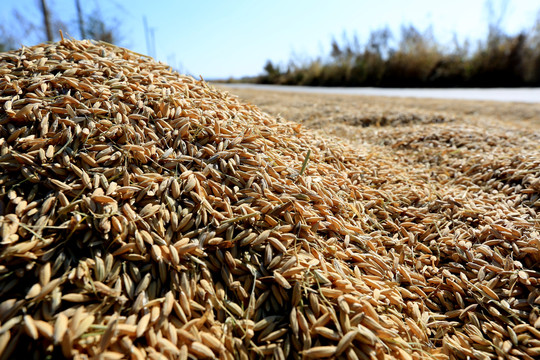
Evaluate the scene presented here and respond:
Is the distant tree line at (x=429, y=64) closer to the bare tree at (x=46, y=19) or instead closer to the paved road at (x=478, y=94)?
the paved road at (x=478, y=94)

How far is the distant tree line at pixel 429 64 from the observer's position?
10.9 metres

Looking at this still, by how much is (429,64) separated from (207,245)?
13349 mm

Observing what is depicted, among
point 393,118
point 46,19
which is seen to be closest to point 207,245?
point 393,118

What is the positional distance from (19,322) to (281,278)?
78 centimetres

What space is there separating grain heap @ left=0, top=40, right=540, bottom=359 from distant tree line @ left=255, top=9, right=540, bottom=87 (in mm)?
11383

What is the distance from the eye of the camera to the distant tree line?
10.9m

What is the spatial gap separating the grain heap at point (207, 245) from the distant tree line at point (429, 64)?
11383 millimetres

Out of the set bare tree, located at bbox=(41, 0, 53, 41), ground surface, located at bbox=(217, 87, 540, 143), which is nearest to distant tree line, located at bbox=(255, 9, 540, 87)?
ground surface, located at bbox=(217, 87, 540, 143)

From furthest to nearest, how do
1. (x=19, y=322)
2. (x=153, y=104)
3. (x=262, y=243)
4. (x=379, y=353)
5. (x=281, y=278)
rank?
(x=153, y=104) → (x=262, y=243) → (x=281, y=278) → (x=379, y=353) → (x=19, y=322)

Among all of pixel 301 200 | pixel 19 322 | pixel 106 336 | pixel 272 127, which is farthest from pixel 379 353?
pixel 272 127

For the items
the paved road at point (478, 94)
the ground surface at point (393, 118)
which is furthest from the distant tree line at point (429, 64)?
the ground surface at point (393, 118)

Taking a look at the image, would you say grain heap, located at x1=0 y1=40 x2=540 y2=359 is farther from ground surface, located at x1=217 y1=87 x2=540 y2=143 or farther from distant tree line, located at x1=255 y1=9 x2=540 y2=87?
distant tree line, located at x1=255 y1=9 x2=540 y2=87

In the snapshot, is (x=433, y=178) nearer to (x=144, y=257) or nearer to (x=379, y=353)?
(x=379, y=353)

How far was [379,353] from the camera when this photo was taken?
1.08 m
